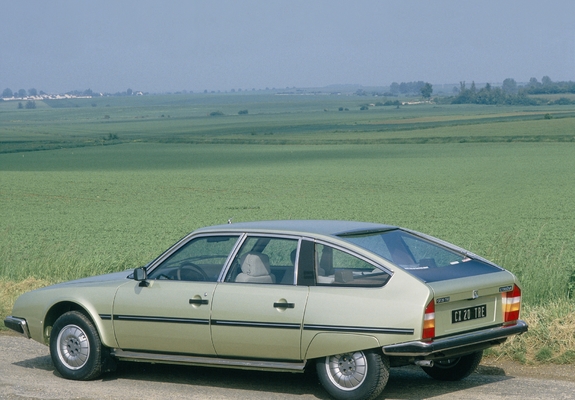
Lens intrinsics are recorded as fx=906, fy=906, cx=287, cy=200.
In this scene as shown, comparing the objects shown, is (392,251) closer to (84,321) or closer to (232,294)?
(232,294)

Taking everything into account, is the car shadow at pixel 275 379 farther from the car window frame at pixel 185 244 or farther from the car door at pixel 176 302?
the car window frame at pixel 185 244

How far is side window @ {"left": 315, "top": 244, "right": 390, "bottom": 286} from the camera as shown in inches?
264

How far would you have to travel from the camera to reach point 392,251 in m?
6.95

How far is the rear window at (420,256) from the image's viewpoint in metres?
6.70

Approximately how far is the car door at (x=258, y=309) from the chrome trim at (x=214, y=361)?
6 cm

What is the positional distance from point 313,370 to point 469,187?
37787 millimetres

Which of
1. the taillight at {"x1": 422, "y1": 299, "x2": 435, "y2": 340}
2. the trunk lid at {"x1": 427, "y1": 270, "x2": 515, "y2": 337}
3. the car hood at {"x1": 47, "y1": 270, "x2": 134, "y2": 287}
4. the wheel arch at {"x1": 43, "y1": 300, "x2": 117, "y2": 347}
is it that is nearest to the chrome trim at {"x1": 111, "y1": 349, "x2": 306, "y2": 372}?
the wheel arch at {"x1": 43, "y1": 300, "x2": 117, "y2": 347}

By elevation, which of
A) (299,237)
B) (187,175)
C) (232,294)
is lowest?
(187,175)

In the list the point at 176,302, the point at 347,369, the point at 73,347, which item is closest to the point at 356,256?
the point at 347,369

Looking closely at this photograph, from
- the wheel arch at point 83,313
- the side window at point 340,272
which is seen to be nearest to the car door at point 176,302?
the wheel arch at point 83,313

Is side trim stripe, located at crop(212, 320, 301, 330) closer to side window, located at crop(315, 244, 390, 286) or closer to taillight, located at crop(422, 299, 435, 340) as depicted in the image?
side window, located at crop(315, 244, 390, 286)

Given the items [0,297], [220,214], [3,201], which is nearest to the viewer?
[0,297]

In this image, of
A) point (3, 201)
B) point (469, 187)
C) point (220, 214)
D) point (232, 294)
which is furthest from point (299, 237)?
point (469, 187)

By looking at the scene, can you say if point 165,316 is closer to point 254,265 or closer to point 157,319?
point 157,319
